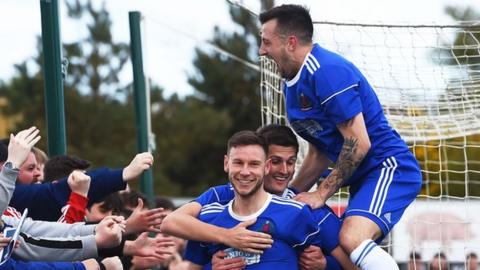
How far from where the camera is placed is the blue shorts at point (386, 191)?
695 centimetres

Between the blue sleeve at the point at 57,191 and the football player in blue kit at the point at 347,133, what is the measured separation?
49.1 inches

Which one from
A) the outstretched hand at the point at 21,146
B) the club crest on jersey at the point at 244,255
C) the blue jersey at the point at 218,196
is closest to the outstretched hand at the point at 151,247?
the blue jersey at the point at 218,196

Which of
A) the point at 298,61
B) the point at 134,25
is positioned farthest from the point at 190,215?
the point at 134,25

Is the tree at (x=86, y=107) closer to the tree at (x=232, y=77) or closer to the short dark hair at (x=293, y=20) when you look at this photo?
the tree at (x=232, y=77)

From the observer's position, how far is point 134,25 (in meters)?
11.6

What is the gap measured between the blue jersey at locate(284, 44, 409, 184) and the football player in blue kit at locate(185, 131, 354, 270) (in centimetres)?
50

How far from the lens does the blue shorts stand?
274 inches

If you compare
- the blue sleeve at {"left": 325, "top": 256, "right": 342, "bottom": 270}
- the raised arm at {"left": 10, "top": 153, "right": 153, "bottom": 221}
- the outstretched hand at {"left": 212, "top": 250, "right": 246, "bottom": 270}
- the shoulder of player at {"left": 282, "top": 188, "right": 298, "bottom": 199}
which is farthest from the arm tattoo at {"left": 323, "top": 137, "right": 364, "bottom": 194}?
the raised arm at {"left": 10, "top": 153, "right": 153, "bottom": 221}

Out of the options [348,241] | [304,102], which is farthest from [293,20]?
[348,241]

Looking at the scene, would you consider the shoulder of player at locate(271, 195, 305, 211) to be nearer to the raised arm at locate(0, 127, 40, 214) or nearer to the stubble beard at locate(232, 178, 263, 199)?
the stubble beard at locate(232, 178, 263, 199)

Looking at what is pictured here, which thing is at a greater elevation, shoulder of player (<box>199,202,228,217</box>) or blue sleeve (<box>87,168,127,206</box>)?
blue sleeve (<box>87,168,127,206</box>)

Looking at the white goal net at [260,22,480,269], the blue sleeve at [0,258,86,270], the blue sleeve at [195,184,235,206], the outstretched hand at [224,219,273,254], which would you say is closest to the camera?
the outstretched hand at [224,219,273,254]

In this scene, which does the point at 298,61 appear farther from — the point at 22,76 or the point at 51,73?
the point at 22,76

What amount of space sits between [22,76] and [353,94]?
126ft
